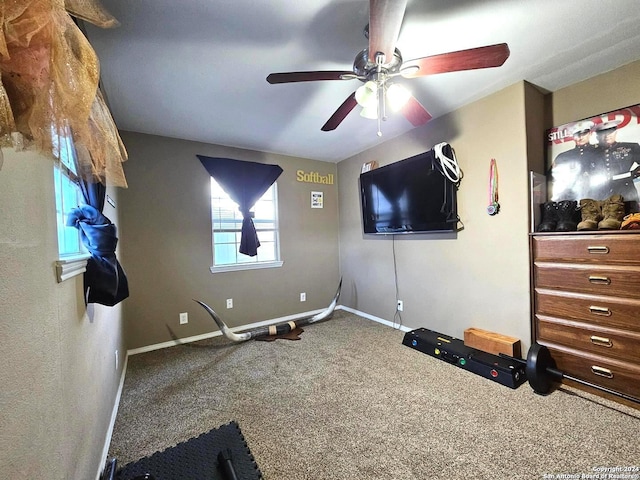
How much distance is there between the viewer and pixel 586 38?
1.68 meters

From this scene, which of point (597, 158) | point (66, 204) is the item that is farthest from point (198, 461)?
point (597, 158)

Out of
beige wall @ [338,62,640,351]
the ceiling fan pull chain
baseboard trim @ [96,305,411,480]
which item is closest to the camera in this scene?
baseboard trim @ [96,305,411,480]

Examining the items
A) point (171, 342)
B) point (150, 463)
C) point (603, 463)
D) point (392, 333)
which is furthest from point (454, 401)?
point (171, 342)

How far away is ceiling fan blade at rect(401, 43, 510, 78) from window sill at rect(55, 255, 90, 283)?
185cm

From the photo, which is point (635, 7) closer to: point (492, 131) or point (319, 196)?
point (492, 131)

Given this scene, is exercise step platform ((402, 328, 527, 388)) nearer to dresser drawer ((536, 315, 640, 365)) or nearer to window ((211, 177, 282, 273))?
dresser drawer ((536, 315, 640, 365))

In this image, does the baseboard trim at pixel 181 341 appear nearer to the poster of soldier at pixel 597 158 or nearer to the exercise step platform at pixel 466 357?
the exercise step platform at pixel 466 357

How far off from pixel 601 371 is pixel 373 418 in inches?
63.0

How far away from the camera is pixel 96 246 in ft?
4.37

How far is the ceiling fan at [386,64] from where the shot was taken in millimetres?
1155

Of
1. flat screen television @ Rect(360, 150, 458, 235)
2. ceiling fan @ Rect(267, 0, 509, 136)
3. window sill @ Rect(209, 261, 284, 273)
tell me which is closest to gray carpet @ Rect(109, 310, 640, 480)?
window sill @ Rect(209, 261, 284, 273)

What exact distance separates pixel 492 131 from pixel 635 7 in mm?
982

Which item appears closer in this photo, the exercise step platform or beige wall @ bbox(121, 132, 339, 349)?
the exercise step platform

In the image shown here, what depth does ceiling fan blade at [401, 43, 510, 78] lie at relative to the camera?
1.33 m
